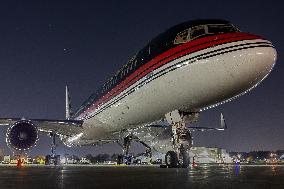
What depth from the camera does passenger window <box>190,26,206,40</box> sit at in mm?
13578

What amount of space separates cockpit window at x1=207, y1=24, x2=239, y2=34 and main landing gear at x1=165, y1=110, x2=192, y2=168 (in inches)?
148

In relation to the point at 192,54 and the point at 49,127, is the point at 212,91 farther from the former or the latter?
the point at 49,127

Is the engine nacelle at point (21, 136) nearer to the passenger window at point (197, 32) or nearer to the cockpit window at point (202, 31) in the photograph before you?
the cockpit window at point (202, 31)

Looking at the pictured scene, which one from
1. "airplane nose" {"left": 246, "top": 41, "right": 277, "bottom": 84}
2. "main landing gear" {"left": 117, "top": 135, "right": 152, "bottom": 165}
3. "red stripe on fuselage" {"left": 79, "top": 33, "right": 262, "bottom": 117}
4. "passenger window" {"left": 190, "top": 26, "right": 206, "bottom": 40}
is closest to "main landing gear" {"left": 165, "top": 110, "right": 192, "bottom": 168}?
"red stripe on fuselage" {"left": 79, "top": 33, "right": 262, "bottom": 117}

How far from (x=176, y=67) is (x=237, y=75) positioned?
255cm

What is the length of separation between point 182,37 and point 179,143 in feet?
14.2

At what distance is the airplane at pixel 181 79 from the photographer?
11.8m

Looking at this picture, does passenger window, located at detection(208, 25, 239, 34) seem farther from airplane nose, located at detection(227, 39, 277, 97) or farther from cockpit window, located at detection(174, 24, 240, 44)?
airplane nose, located at detection(227, 39, 277, 97)

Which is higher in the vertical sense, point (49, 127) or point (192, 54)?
point (192, 54)

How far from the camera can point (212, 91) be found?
12695 mm

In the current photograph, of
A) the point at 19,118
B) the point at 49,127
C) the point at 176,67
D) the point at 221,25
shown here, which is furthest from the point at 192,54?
the point at 49,127

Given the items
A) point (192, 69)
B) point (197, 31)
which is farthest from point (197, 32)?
point (192, 69)

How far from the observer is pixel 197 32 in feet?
45.0

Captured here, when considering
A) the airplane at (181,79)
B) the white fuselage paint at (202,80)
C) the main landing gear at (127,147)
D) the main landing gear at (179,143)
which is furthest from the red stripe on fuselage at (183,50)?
the main landing gear at (127,147)
